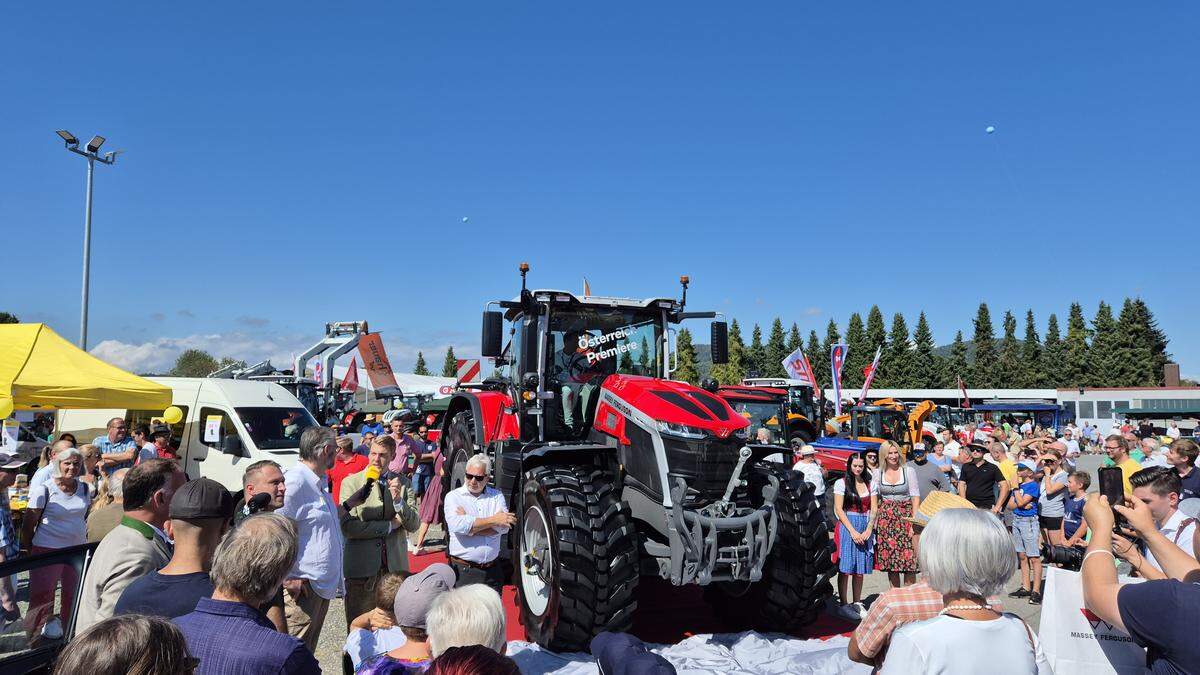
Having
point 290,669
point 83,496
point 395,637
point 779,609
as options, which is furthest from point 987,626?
point 83,496

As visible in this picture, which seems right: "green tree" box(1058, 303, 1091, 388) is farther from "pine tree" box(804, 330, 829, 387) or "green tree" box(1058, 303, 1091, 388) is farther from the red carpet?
the red carpet

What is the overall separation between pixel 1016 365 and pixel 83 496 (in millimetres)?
66110

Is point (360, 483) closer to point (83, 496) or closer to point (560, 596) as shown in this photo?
point (560, 596)

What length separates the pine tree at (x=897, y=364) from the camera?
190ft

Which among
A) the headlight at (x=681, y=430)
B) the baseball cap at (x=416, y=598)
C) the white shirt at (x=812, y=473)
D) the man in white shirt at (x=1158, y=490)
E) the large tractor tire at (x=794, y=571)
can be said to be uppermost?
the headlight at (x=681, y=430)

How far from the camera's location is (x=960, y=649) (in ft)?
6.36

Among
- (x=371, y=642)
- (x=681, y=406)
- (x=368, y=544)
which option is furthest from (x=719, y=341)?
(x=371, y=642)

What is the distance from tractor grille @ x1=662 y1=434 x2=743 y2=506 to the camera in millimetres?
5027

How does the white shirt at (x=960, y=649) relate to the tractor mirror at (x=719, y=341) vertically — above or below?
below

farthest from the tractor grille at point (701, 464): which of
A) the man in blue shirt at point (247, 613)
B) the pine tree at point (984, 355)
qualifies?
the pine tree at point (984, 355)

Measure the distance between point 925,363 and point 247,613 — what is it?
6274cm

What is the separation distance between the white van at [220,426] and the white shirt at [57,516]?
4.62 m

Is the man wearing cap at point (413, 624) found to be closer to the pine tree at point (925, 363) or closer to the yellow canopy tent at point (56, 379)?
the yellow canopy tent at point (56, 379)

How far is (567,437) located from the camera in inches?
254
